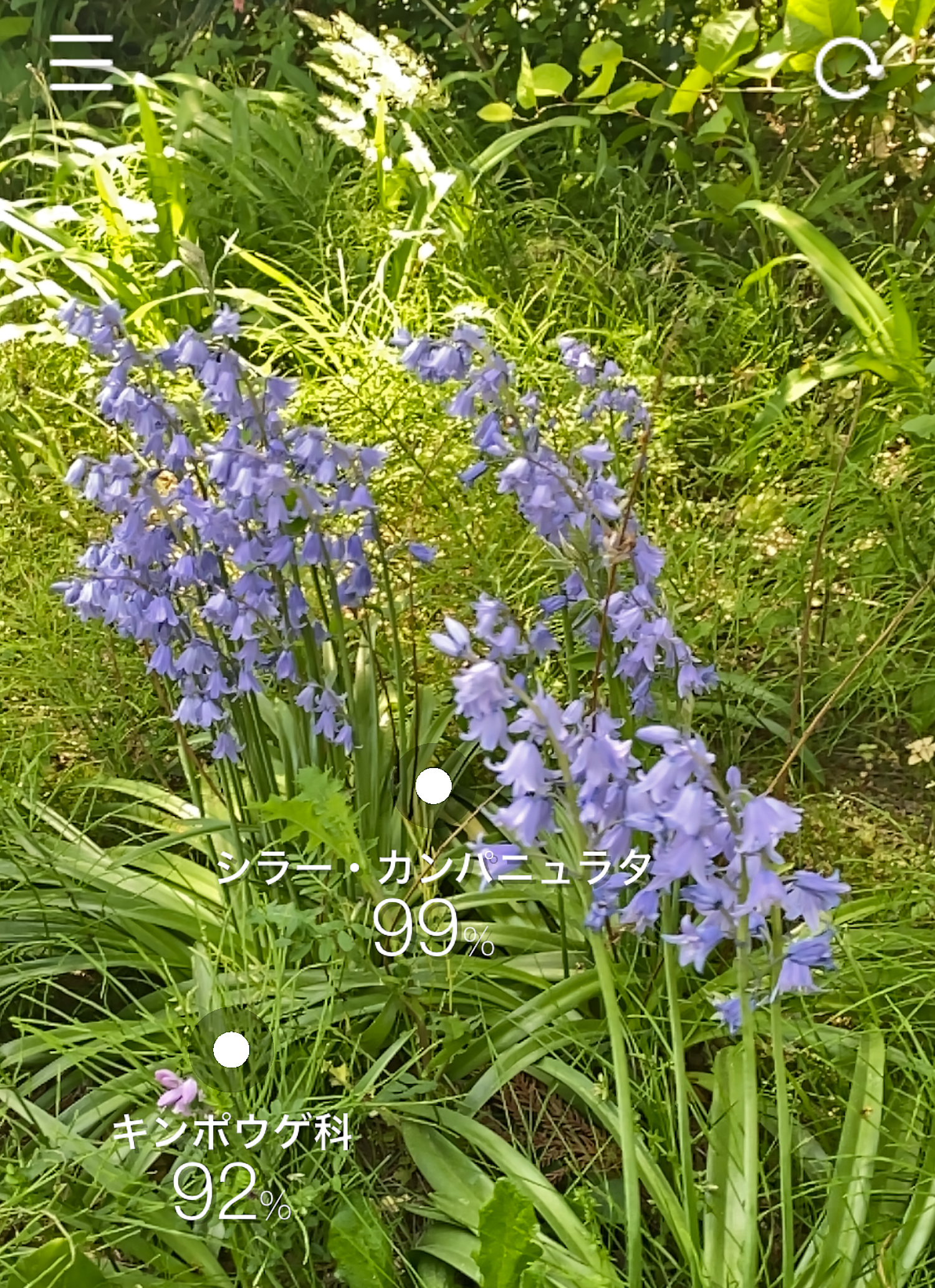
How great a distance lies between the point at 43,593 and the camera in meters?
1.81

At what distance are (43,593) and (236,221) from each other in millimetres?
812

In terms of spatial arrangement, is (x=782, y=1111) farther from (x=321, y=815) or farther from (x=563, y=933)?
(x=321, y=815)

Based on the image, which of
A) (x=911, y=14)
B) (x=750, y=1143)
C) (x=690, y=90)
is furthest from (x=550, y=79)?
(x=750, y=1143)

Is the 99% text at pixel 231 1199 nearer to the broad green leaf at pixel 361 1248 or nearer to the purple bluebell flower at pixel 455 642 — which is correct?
the broad green leaf at pixel 361 1248

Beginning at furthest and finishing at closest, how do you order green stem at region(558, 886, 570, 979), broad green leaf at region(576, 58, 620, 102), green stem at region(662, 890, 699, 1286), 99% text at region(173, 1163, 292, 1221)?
1. broad green leaf at region(576, 58, 620, 102)
2. green stem at region(558, 886, 570, 979)
3. 99% text at region(173, 1163, 292, 1221)
4. green stem at region(662, 890, 699, 1286)

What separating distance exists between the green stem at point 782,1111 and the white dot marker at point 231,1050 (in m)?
0.56

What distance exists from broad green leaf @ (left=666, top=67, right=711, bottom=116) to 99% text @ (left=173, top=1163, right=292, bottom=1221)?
1618mm

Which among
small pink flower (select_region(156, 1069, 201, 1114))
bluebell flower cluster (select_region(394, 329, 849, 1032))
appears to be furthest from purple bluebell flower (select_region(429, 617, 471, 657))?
small pink flower (select_region(156, 1069, 201, 1114))

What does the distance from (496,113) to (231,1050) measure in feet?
4.65

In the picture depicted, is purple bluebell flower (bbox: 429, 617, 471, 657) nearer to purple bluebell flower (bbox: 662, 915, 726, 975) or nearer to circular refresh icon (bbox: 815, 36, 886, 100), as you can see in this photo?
purple bluebell flower (bbox: 662, 915, 726, 975)

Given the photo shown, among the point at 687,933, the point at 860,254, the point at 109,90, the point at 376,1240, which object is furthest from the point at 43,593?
the point at 860,254

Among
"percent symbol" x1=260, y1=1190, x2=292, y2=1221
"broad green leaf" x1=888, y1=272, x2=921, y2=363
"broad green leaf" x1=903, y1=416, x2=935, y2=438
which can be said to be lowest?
"percent symbol" x1=260, y1=1190, x2=292, y2=1221

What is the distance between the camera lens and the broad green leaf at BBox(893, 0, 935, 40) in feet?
4.93

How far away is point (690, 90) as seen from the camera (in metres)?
1.67
